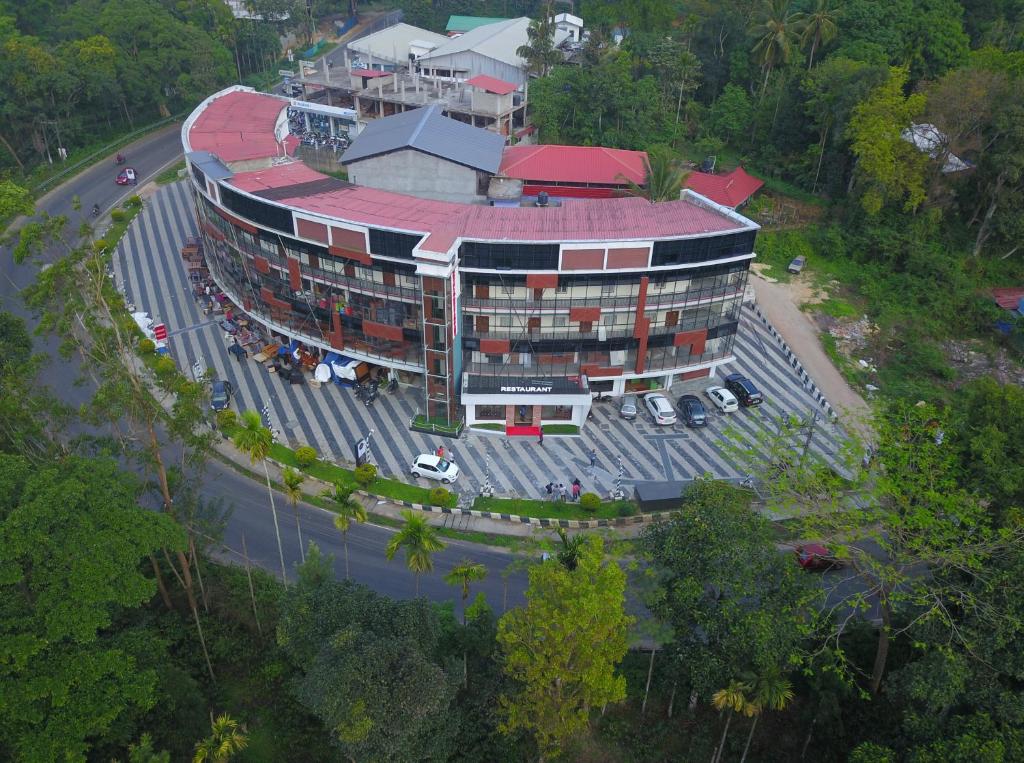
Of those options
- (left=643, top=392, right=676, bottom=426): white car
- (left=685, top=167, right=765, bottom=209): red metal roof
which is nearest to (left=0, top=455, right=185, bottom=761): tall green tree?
(left=643, top=392, right=676, bottom=426): white car

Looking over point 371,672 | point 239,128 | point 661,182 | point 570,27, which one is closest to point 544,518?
point 371,672

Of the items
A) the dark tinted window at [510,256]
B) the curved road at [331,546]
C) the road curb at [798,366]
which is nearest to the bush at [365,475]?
the curved road at [331,546]

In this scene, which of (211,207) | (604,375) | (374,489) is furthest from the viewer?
(211,207)

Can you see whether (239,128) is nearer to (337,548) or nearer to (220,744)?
(337,548)

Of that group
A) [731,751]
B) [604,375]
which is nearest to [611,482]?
[604,375]

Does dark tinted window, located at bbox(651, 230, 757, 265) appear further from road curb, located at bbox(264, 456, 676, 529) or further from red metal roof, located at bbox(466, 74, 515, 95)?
red metal roof, located at bbox(466, 74, 515, 95)

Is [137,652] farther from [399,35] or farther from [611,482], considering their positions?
[399,35]
